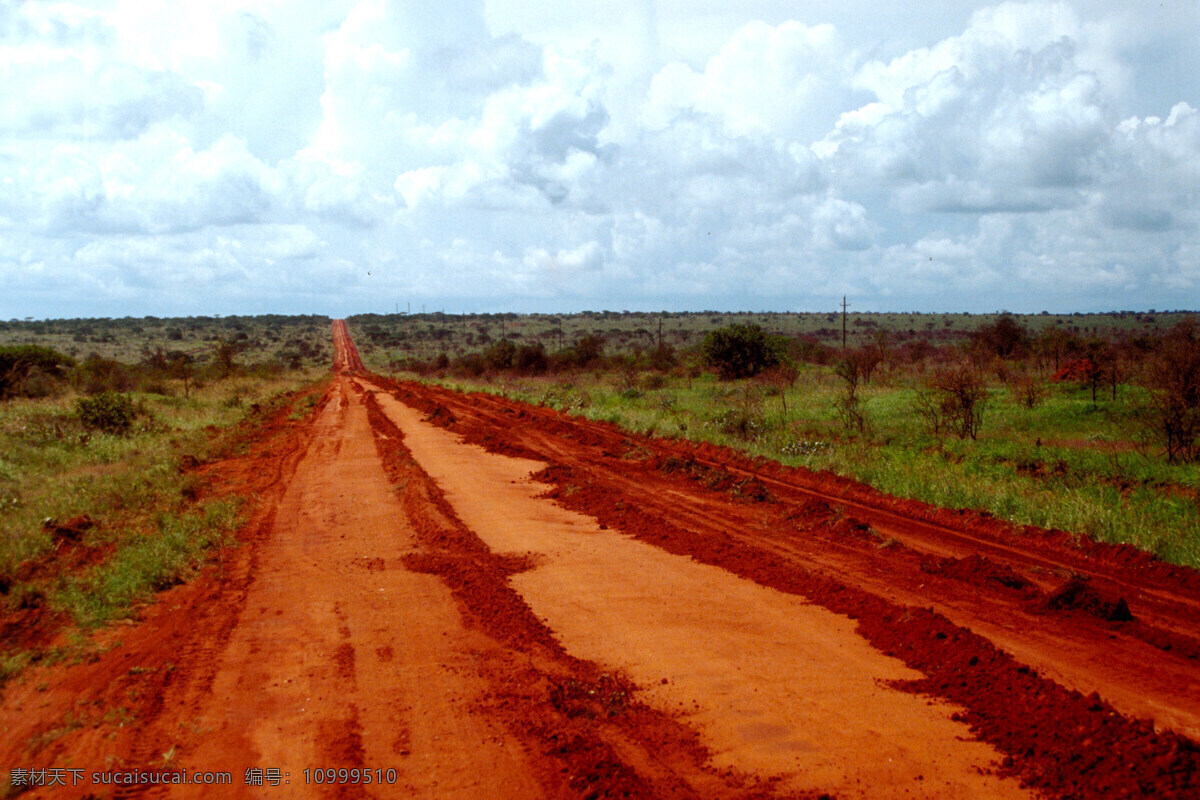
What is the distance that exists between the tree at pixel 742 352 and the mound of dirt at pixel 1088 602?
31.4m

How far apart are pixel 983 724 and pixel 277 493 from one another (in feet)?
37.3

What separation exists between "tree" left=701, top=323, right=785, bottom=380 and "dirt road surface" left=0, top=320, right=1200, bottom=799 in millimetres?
28159

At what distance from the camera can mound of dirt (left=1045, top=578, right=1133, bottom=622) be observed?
21.8 ft

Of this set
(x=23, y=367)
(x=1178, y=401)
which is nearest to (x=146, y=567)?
(x=1178, y=401)

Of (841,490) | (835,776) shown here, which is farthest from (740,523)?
(835,776)

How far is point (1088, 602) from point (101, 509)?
12.3 metres

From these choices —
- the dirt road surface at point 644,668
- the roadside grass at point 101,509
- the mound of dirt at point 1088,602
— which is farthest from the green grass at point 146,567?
the mound of dirt at point 1088,602

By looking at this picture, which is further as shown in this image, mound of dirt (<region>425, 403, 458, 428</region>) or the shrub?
the shrub

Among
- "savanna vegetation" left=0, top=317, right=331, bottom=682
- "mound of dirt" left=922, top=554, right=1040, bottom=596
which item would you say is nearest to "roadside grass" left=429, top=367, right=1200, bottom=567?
"mound of dirt" left=922, top=554, right=1040, bottom=596

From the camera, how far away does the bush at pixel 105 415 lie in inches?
776

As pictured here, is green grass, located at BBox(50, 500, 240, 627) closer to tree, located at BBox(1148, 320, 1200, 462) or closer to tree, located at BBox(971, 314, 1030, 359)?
tree, located at BBox(1148, 320, 1200, 462)

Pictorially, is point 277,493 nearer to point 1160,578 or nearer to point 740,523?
point 740,523

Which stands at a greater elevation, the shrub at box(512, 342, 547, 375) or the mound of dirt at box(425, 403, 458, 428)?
the shrub at box(512, 342, 547, 375)

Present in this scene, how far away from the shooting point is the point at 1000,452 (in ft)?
50.4
